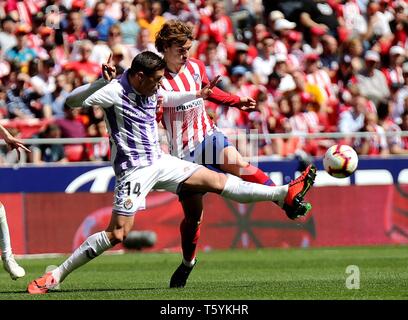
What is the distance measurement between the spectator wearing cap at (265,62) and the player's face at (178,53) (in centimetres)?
968

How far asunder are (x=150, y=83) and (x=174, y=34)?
1.06 metres

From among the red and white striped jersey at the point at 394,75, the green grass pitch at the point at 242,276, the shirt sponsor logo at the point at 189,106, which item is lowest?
the green grass pitch at the point at 242,276

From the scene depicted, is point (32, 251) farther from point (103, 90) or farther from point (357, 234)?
point (103, 90)

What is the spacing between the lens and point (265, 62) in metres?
21.6

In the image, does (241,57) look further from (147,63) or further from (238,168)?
(147,63)

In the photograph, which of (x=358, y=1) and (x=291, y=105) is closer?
(x=291, y=105)

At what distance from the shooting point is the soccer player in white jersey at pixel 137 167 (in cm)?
1046

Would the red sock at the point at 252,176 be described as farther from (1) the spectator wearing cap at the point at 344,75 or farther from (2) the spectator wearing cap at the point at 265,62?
(1) the spectator wearing cap at the point at 344,75

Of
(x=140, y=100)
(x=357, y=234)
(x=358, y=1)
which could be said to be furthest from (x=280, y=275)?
(x=358, y=1)

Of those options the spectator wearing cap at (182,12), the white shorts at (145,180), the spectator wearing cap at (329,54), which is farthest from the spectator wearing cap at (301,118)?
the white shorts at (145,180)

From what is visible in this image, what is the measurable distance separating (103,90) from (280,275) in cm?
386

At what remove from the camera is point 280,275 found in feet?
42.9

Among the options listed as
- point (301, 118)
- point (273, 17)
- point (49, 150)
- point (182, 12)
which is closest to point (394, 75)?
point (273, 17)
